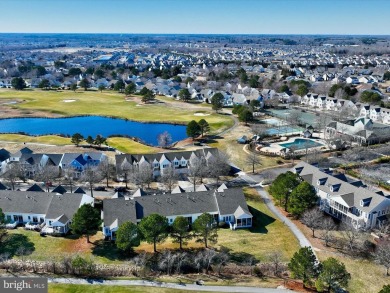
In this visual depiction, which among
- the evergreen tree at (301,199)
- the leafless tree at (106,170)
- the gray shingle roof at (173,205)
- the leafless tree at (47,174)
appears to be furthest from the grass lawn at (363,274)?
the leafless tree at (47,174)

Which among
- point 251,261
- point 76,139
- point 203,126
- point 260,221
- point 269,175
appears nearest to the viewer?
point 251,261

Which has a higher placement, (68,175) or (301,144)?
(301,144)

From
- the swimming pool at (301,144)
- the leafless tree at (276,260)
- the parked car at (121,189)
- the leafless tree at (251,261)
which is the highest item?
the swimming pool at (301,144)

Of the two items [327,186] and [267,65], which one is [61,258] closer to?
[327,186]

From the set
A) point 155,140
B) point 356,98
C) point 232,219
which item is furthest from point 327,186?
point 356,98

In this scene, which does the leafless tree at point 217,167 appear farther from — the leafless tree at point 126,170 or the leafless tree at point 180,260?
the leafless tree at point 180,260

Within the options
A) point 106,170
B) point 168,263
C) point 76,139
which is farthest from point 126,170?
point 168,263

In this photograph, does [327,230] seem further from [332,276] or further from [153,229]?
[153,229]
